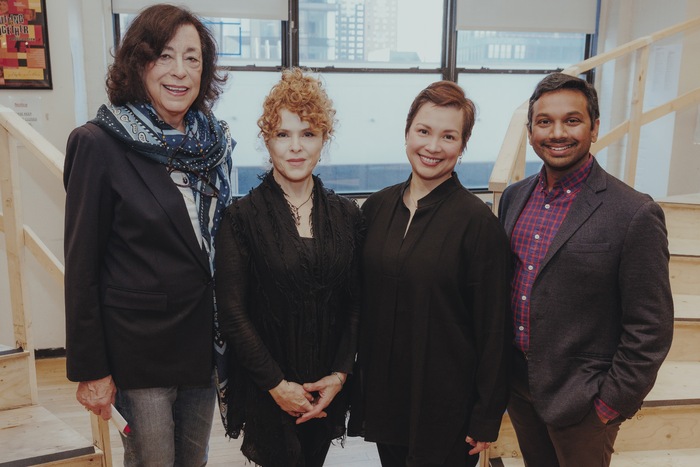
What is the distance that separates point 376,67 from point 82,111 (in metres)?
2.04

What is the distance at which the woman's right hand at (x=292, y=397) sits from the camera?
4.87ft

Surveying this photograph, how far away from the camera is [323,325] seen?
1.51m

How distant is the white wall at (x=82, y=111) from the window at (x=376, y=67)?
0.39m

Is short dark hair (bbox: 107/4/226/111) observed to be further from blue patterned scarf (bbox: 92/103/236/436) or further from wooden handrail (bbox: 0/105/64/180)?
wooden handrail (bbox: 0/105/64/180)

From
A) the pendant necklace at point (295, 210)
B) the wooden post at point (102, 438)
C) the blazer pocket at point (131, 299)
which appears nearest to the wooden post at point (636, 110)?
the pendant necklace at point (295, 210)

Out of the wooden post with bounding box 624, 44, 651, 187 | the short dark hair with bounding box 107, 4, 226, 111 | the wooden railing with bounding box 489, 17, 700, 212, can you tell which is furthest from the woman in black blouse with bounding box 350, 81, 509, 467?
the wooden post with bounding box 624, 44, 651, 187

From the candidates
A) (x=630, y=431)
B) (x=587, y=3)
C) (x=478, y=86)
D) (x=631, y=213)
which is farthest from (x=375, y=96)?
(x=631, y=213)

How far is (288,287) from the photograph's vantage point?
1457mm

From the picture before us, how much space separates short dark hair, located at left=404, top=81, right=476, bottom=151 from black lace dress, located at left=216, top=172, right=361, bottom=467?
352mm

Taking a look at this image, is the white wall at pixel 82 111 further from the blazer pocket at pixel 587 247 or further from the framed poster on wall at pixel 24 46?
the blazer pocket at pixel 587 247

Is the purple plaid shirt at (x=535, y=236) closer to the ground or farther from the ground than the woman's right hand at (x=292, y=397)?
farther from the ground

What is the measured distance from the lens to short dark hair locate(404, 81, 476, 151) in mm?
1492

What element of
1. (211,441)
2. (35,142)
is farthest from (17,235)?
(211,441)

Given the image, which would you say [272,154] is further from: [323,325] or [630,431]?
[630,431]
